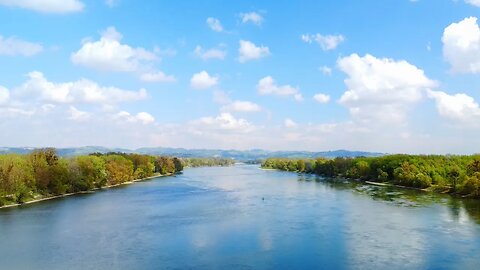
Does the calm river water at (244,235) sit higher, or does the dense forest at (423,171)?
the dense forest at (423,171)

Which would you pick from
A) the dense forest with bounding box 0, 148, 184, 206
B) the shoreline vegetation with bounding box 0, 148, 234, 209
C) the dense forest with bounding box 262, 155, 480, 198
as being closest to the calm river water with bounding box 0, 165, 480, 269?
the shoreline vegetation with bounding box 0, 148, 234, 209

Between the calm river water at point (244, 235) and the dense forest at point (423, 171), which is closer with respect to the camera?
the calm river water at point (244, 235)

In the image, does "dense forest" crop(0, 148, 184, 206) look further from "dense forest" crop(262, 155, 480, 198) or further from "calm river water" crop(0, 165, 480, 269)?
"dense forest" crop(262, 155, 480, 198)

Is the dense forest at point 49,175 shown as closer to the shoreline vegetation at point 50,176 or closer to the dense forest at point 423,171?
the shoreline vegetation at point 50,176

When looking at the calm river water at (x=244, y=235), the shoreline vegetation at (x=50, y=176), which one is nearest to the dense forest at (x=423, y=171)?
the calm river water at (x=244, y=235)

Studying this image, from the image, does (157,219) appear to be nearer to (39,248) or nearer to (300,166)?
(39,248)

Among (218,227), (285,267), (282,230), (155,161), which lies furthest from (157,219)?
(155,161)

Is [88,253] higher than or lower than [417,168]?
lower
